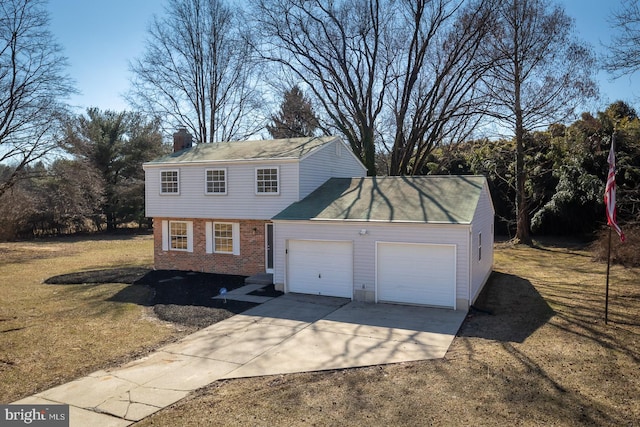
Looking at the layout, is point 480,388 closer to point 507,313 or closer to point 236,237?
point 507,313

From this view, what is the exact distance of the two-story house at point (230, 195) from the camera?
17.7 m

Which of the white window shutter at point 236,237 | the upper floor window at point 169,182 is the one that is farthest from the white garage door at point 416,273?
the upper floor window at point 169,182

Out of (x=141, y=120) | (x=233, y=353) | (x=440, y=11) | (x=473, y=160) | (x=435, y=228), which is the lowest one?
(x=233, y=353)

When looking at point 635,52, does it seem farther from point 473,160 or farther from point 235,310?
point 473,160

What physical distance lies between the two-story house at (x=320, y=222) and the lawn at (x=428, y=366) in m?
2.13

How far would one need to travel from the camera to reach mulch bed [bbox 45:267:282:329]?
1283cm

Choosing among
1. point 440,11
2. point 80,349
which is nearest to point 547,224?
point 440,11

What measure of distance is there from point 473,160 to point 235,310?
26254 mm

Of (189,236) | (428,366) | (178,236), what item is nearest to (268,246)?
(189,236)

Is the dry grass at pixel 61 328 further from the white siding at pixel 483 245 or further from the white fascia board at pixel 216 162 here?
the white siding at pixel 483 245

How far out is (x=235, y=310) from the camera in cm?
1336

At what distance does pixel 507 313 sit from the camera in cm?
1266

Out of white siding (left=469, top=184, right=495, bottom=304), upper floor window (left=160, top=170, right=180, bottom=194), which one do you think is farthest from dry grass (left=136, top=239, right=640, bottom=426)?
upper floor window (left=160, top=170, right=180, bottom=194)

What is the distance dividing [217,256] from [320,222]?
6.57 metres
